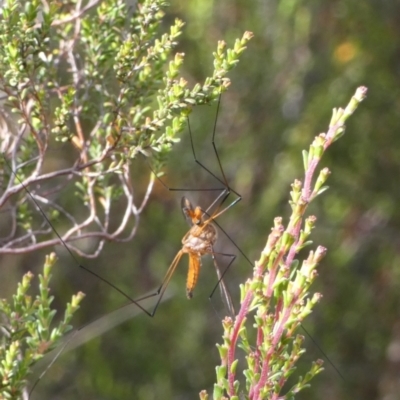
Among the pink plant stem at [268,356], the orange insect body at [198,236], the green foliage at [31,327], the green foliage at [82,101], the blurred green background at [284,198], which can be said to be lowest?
the pink plant stem at [268,356]

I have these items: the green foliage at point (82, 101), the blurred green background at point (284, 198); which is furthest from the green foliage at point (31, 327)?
the blurred green background at point (284, 198)

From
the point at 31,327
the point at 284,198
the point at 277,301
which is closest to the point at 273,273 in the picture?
the point at 277,301

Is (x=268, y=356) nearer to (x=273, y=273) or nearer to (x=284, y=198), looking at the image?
(x=273, y=273)

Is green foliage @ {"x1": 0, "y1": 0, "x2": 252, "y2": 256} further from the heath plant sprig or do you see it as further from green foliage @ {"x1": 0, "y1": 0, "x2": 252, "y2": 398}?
the heath plant sprig

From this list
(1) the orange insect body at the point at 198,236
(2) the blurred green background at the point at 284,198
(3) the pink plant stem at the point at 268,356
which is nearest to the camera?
(3) the pink plant stem at the point at 268,356

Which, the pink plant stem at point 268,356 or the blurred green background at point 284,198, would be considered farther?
the blurred green background at point 284,198

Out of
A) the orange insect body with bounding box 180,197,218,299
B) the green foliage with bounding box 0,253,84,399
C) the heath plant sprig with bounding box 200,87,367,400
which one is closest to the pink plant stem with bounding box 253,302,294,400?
the heath plant sprig with bounding box 200,87,367,400

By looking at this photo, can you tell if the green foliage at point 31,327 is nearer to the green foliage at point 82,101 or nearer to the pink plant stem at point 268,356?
the green foliage at point 82,101

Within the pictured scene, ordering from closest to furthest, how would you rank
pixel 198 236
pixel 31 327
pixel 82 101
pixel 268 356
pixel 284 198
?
pixel 268 356 → pixel 31 327 → pixel 82 101 → pixel 198 236 → pixel 284 198

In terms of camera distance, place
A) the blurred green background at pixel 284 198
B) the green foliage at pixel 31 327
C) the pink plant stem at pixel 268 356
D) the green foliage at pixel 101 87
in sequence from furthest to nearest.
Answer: the blurred green background at pixel 284 198
the green foliage at pixel 101 87
the green foliage at pixel 31 327
the pink plant stem at pixel 268 356
